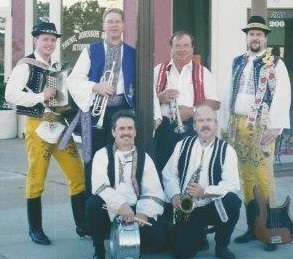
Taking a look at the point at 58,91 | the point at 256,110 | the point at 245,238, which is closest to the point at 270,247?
the point at 245,238

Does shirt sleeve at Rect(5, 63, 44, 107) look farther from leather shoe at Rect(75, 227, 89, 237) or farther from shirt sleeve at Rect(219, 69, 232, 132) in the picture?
shirt sleeve at Rect(219, 69, 232, 132)

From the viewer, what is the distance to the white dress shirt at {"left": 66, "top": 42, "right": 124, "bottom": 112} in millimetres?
5695

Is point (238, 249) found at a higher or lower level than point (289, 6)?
lower

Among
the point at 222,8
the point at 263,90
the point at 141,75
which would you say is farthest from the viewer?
the point at 222,8

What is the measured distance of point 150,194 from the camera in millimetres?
5457

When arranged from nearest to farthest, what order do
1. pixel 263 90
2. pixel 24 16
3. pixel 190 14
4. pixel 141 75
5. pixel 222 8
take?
pixel 141 75 → pixel 263 90 → pixel 222 8 → pixel 190 14 → pixel 24 16

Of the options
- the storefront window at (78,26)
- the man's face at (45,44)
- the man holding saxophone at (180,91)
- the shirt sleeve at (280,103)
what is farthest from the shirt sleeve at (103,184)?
the storefront window at (78,26)

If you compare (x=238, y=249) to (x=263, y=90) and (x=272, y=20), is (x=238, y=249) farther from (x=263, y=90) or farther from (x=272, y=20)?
(x=272, y=20)

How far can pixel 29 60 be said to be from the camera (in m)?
5.87

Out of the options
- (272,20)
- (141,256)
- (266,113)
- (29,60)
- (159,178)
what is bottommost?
(141,256)

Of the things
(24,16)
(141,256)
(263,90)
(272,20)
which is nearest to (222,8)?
(272,20)

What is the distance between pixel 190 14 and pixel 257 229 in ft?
22.7

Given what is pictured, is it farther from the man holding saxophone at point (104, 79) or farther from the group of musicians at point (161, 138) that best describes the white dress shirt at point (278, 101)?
the man holding saxophone at point (104, 79)

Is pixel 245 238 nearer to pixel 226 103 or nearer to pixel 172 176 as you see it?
pixel 172 176
